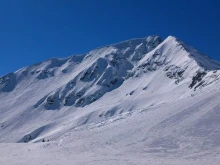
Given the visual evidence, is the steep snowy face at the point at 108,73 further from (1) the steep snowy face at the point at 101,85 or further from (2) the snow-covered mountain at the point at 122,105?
(2) the snow-covered mountain at the point at 122,105

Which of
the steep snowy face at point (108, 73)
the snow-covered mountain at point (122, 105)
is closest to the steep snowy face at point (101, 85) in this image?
the steep snowy face at point (108, 73)

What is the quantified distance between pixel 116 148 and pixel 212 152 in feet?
35.6

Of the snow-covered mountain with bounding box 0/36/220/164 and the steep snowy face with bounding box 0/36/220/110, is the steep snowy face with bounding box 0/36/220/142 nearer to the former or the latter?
the steep snowy face with bounding box 0/36/220/110

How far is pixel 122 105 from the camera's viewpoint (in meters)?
99.0

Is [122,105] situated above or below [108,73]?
below

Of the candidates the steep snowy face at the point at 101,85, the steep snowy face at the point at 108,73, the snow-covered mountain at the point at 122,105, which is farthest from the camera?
the steep snowy face at the point at 108,73

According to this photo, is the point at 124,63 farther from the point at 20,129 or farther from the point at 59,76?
the point at 20,129

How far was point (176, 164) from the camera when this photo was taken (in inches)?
859

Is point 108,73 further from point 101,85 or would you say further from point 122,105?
point 122,105

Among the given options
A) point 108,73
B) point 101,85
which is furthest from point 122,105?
point 108,73

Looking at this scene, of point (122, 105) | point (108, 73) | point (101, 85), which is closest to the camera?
point (122, 105)

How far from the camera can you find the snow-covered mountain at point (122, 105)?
104 feet

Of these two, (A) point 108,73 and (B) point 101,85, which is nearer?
(B) point 101,85

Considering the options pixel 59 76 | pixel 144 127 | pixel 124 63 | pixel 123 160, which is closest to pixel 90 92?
pixel 124 63
